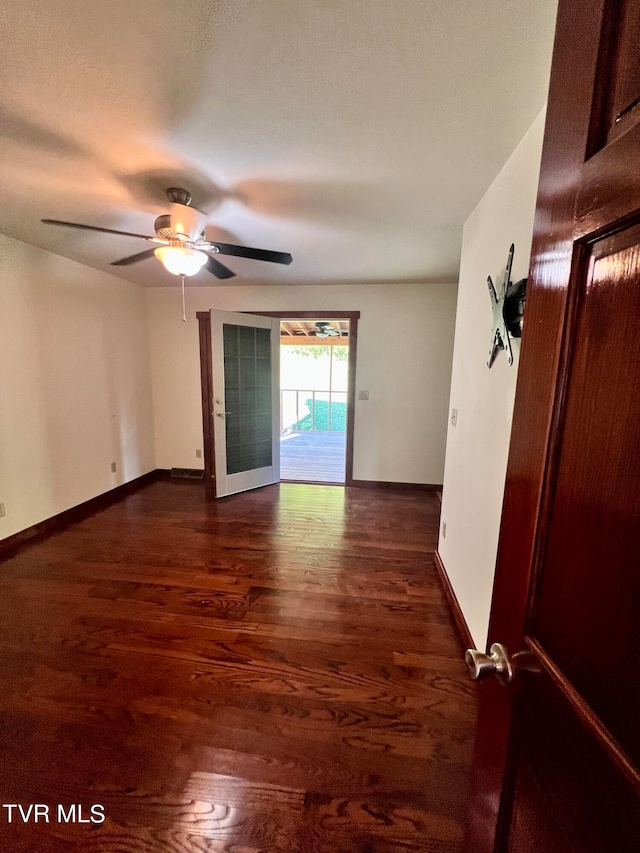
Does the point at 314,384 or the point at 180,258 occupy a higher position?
the point at 180,258

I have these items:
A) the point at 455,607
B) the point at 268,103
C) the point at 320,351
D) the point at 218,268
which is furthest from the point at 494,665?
the point at 320,351

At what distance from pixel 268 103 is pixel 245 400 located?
280cm

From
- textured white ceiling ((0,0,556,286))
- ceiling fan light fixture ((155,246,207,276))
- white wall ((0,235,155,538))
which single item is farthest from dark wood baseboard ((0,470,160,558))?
ceiling fan light fixture ((155,246,207,276))

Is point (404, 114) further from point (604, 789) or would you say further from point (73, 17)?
point (604, 789)

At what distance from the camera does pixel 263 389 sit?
3918mm

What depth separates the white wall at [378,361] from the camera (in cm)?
368

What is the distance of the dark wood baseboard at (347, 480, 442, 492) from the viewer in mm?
3926

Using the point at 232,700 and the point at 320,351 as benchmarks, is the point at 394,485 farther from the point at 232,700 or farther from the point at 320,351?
the point at 320,351

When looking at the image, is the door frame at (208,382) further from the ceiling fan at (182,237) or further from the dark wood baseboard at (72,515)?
the ceiling fan at (182,237)

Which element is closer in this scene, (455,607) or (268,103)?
(268,103)

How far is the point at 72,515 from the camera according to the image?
3078 mm

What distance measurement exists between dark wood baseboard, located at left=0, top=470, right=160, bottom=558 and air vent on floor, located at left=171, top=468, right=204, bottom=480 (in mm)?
247

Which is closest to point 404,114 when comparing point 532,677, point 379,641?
point 532,677

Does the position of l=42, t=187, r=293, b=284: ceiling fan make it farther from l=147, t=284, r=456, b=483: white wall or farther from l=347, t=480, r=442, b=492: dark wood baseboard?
l=347, t=480, r=442, b=492: dark wood baseboard
